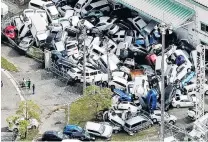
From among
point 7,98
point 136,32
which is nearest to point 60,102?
point 7,98

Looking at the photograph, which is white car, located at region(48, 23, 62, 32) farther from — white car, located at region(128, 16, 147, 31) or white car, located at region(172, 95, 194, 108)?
white car, located at region(172, 95, 194, 108)

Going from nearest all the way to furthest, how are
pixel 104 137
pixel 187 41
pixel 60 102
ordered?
1. pixel 104 137
2. pixel 60 102
3. pixel 187 41

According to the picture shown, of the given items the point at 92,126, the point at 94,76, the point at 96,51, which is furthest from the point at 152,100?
the point at 96,51

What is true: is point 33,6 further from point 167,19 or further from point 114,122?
point 114,122

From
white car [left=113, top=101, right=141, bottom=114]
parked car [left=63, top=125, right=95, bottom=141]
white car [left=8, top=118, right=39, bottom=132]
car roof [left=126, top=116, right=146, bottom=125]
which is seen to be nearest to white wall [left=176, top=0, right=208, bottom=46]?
white car [left=113, top=101, right=141, bottom=114]

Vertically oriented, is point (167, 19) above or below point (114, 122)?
above

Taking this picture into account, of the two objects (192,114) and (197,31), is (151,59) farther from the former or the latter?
(192,114)

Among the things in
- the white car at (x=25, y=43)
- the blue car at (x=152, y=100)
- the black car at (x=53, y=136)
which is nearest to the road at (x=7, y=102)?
the black car at (x=53, y=136)

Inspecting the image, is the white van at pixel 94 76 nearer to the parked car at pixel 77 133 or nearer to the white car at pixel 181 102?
the white car at pixel 181 102
